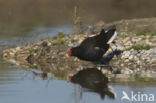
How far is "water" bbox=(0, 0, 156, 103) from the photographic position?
9.34 meters

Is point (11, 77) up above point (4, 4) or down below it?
below

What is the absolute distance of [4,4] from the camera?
101ft

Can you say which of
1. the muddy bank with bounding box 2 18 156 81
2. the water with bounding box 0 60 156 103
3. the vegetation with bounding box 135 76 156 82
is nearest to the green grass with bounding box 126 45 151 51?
the muddy bank with bounding box 2 18 156 81

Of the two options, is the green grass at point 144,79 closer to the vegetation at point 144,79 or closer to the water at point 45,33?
the vegetation at point 144,79

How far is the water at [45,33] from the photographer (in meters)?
9.34

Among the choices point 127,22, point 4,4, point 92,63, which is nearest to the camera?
point 92,63

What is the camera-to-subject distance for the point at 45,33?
2005cm

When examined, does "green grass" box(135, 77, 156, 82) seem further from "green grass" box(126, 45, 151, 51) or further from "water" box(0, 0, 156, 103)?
"green grass" box(126, 45, 151, 51)

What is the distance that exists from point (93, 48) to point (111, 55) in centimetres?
121

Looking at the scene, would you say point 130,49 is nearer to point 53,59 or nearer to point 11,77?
point 53,59

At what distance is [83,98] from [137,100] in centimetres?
106

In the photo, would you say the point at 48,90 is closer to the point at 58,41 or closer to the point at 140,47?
the point at 140,47

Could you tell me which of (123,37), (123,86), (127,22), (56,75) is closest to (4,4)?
(127,22)

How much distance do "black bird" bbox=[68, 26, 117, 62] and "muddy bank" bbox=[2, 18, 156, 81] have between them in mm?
436
